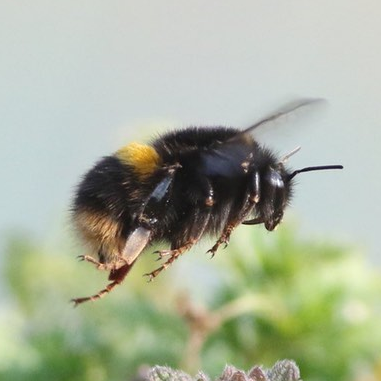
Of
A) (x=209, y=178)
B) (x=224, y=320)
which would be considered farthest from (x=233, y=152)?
(x=224, y=320)

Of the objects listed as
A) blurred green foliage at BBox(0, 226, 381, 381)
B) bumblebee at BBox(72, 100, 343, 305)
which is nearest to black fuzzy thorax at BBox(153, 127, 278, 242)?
bumblebee at BBox(72, 100, 343, 305)

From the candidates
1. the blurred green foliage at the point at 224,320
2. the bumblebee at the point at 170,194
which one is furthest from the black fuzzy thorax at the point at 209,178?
the blurred green foliage at the point at 224,320

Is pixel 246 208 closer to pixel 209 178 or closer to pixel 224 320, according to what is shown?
pixel 209 178

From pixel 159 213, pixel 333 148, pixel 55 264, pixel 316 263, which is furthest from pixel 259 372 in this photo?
pixel 333 148

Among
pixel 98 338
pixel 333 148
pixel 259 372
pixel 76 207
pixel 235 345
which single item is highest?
pixel 76 207

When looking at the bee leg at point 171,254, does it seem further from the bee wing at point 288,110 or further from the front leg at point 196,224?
the bee wing at point 288,110

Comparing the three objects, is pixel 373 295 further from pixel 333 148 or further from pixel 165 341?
pixel 333 148
